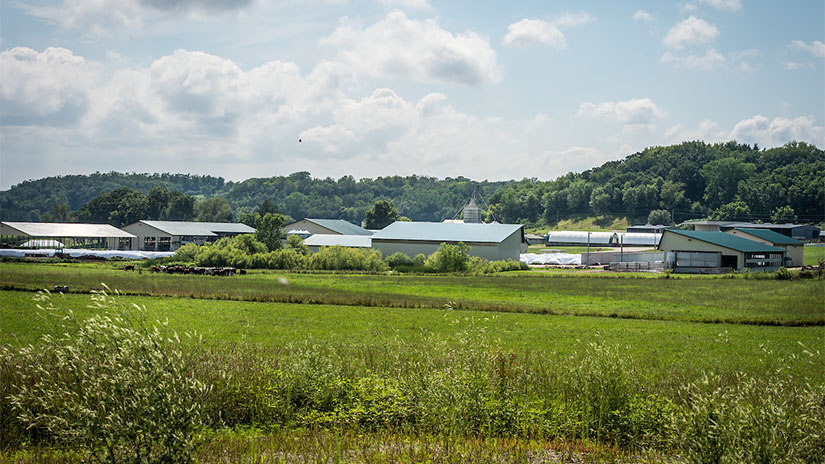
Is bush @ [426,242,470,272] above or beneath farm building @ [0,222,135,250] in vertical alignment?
beneath

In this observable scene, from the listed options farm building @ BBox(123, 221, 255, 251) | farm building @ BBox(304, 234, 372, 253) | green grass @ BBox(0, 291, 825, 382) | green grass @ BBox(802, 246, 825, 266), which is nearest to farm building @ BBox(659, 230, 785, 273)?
green grass @ BBox(802, 246, 825, 266)

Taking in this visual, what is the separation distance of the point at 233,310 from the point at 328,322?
19.2 ft

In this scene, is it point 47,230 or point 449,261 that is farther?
point 47,230

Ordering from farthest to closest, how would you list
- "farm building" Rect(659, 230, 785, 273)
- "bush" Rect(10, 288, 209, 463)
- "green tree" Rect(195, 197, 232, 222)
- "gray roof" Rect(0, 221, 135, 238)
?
1. "green tree" Rect(195, 197, 232, 222)
2. "gray roof" Rect(0, 221, 135, 238)
3. "farm building" Rect(659, 230, 785, 273)
4. "bush" Rect(10, 288, 209, 463)

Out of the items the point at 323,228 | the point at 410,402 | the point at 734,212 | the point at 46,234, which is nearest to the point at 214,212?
the point at 323,228

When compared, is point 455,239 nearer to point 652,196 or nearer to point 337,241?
point 337,241

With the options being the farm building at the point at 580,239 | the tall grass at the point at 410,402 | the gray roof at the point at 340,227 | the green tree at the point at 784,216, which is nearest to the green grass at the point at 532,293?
the tall grass at the point at 410,402

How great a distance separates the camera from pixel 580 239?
116438 mm

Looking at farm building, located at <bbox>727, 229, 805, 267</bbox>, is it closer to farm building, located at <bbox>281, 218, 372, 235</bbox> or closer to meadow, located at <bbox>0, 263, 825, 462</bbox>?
meadow, located at <bbox>0, 263, 825, 462</bbox>

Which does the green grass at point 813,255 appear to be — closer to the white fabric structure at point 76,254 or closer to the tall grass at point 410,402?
the tall grass at point 410,402

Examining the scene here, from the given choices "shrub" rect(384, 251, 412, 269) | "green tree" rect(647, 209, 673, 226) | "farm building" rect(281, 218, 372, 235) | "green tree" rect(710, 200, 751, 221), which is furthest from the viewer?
"green tree" rect(647, 209, 673, 226)

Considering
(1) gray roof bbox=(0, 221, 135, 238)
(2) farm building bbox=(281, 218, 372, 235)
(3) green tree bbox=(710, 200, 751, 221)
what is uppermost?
(3) green tree bbox=(710, 200, 751, 221)

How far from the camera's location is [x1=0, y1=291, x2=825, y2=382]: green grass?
18.8 meters

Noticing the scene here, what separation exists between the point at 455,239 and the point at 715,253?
27.1 metres
